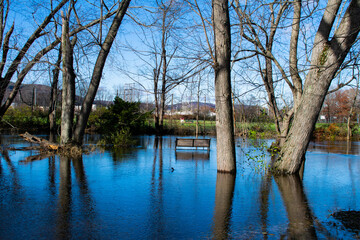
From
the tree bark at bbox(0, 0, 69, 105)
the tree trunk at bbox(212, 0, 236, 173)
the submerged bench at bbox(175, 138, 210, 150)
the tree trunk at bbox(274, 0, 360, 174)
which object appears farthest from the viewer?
the submerged bench at bbox(175, 138, 210, 150)

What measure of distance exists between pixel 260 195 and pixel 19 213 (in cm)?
510

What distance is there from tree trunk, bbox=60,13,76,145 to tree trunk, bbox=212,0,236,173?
845 cm

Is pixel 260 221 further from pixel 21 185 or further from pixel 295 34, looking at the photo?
pixel 295 34

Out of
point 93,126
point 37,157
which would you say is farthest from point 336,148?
point 93,126

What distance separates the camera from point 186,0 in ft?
35.8

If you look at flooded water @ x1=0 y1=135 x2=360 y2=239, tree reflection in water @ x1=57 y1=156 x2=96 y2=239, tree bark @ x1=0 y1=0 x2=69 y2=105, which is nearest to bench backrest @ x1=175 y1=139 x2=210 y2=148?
flooded water @ x1=0 y1=135 x2=360 y2=239

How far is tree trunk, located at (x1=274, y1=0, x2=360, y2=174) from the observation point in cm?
883

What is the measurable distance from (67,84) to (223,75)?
9110 mm

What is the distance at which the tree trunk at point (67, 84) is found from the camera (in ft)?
53.1

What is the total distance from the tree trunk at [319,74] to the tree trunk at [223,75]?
1795mm

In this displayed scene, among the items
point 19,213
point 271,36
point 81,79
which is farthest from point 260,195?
point 81,79

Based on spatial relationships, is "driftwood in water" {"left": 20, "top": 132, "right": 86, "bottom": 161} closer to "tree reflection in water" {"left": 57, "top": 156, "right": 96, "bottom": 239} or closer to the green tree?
"tree reflection in water" {"left": 57, "top": 156, "right": 96, "bottom": 239}

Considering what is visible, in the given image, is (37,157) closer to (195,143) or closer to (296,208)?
(195,143)

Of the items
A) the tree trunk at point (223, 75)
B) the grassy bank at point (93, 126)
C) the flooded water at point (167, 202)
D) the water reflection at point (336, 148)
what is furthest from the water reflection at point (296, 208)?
the grassy bank at point (93, 126)
